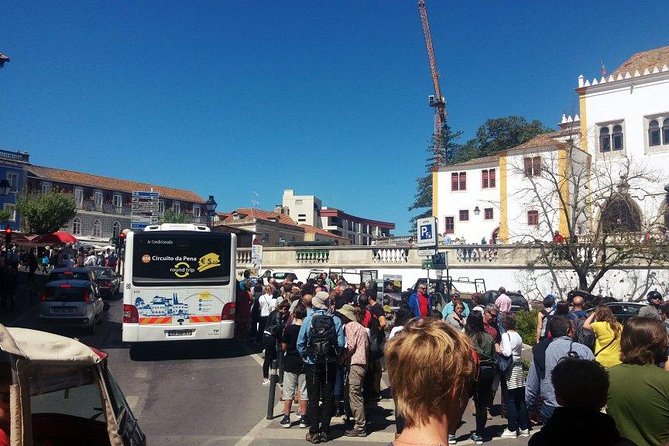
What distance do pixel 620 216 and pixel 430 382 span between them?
25.4 metres

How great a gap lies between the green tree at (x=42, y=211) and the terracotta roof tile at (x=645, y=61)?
171ft

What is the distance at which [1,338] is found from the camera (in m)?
2.85

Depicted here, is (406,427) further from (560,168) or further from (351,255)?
(560,168)

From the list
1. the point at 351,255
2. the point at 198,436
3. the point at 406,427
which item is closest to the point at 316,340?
the point at 198,436

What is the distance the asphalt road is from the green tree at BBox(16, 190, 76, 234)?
4205cm

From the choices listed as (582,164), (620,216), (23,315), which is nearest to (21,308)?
(23,315)

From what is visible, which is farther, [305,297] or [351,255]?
[351,255]

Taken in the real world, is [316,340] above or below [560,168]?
below

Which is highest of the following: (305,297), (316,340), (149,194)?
(149,194)

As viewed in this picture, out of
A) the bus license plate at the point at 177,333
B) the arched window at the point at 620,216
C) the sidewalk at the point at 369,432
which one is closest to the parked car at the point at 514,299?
the arched window at the point at 620,216

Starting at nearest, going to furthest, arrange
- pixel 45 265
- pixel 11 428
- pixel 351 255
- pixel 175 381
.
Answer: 1. pixel 11 428
2. pixel 175 381
3. pixel 351 255
4. pixel 45 265

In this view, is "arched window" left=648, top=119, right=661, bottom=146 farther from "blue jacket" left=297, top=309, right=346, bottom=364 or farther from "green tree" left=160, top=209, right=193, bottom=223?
"green tree" left=160, top=209, right=193, bottom=223

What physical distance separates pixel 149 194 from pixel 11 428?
30.5 m

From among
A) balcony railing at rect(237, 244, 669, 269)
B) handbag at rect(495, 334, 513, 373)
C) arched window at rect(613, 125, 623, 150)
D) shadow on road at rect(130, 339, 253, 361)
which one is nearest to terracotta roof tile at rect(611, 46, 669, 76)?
arched window at rect(613, 125, 623, 150)
